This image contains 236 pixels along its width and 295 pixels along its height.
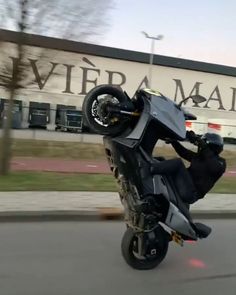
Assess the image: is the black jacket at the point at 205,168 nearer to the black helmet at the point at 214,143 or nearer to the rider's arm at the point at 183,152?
the black helmet at the point at 214,143

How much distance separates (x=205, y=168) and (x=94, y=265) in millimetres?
1715

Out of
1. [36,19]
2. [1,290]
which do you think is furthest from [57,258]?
[36,19]

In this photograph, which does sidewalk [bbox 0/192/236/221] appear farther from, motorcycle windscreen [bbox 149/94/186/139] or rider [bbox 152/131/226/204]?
motorcycle windscreen [bbox 149/94/186/139]

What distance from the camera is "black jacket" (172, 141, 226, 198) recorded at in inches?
249

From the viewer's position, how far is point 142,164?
19.7 feet

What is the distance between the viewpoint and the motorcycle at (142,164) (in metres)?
5.98

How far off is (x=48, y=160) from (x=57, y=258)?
506 inches

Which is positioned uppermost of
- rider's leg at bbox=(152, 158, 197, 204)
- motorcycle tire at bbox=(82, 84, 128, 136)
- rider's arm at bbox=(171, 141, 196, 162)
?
motorcycle tire at bbox=(82, 84, 128, 136)

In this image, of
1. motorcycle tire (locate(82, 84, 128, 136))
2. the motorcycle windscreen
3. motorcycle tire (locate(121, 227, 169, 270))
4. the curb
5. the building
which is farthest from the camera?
the building

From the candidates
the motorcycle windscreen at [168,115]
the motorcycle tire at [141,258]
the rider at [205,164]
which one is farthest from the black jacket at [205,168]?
the motorcycle tire at [141,258]

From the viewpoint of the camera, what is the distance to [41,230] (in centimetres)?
804

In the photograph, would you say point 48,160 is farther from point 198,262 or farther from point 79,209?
point 198,262

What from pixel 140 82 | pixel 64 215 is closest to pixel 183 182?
pixel 64 215

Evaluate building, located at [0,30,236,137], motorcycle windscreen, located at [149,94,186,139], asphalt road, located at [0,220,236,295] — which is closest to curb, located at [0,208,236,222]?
asphalt road, located at [0,220,236,295]
